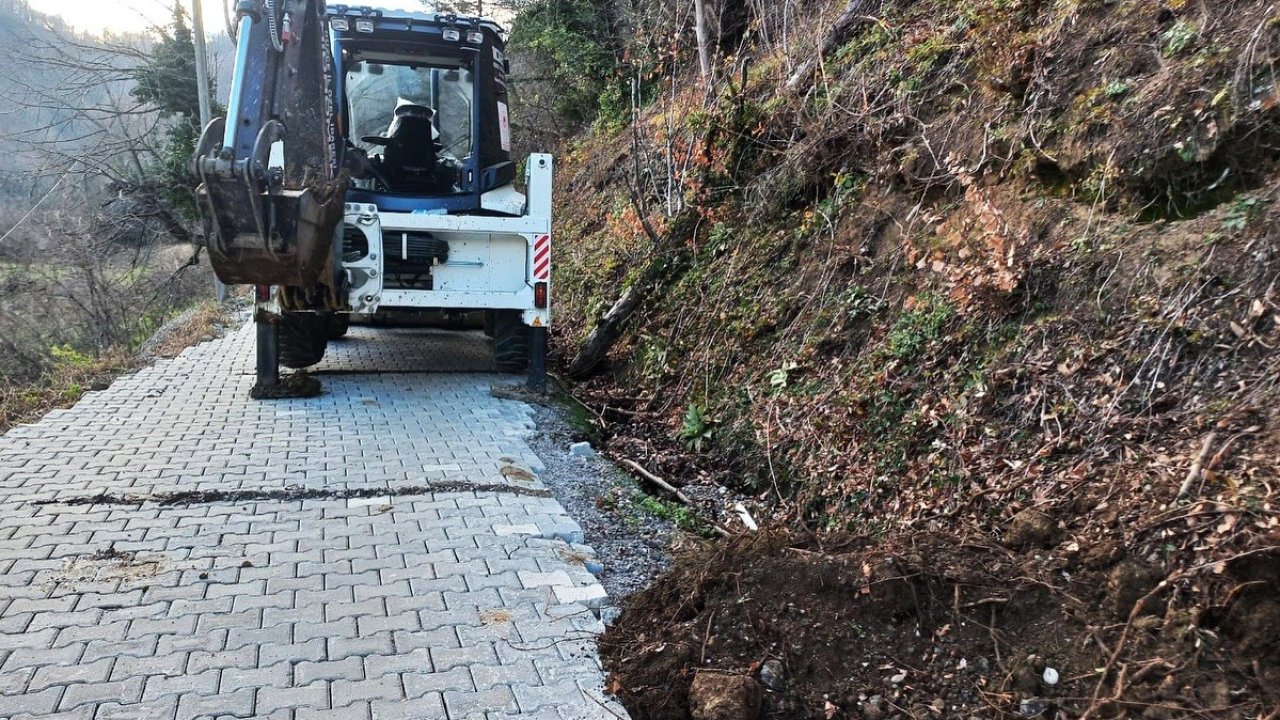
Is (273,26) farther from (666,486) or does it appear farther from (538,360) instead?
(666,486)

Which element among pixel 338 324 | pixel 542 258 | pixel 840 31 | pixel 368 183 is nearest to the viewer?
pixel 840 31

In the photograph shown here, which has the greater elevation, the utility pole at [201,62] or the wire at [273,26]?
the utility pole at [201,62]

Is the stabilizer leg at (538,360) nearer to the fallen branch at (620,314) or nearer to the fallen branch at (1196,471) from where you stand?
the fallen branch at (620,314)

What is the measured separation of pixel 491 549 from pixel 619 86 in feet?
40.9

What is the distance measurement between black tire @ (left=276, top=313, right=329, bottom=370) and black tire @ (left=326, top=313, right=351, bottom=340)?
41.2 inches

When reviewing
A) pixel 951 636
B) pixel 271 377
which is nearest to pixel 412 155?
pixel 271 377

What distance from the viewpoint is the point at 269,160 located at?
605 cm

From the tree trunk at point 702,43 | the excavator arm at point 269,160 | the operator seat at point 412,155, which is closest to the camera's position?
the excavator arm at point 269,160

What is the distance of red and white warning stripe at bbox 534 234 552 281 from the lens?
8.04m

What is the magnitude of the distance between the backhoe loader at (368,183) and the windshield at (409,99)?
15 millimetres

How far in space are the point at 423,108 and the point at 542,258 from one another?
236cm

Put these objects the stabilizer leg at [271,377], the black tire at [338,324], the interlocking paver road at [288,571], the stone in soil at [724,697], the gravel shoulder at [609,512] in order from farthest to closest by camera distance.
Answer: the black tire at [338,324], the stabilizer leg at [271,377], the gravel shoulder at [609,512], the interlocking paver road at [288,571], the stone in soil at [724,697]

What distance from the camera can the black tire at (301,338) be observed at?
27.5 feet

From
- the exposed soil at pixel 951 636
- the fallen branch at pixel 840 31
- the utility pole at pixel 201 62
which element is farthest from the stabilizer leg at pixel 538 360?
the utility pole at pixel 201 62
